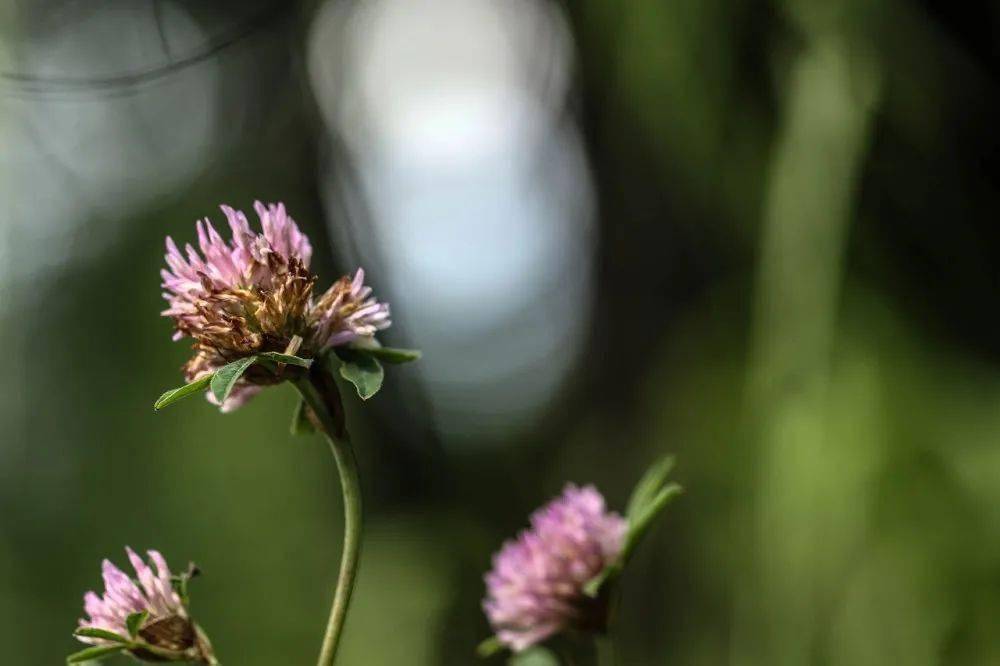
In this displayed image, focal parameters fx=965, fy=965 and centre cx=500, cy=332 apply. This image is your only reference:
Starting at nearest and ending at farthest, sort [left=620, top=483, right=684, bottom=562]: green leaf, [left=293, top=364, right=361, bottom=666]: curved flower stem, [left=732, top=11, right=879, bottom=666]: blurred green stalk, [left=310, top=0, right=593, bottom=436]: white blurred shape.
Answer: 1. [left=293, top=364, right=361, bottom=666]: curved flower stem
2. [left=620, top=483, right=684, bottom=562]: green leaf
3. [left=732, top=11, right=879, bottom=666]: blurred green stalk
4. [left=310, top=0, right=593, bottom=436]: white blurred shape

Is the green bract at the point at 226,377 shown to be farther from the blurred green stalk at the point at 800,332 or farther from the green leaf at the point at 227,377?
the blurred green stalk at the point at 800,332

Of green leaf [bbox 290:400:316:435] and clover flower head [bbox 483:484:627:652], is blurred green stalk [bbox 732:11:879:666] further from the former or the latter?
green leaf [bbox 290:400:316:435]

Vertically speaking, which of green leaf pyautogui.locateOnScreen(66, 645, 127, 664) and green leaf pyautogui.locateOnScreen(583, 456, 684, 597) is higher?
green leaf pyautogui.locateOnScreen(66, 645, 127, 664)

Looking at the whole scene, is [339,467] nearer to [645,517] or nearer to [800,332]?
[645,517]

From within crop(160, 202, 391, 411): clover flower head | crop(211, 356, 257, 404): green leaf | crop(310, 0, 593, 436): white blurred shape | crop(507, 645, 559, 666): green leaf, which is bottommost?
crop(507, 645, 559, 666): green leaf

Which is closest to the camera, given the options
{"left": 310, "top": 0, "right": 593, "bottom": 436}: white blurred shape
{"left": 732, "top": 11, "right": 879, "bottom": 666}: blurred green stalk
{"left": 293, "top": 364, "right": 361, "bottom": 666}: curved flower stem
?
{"left": 293, "top": 364, "right": 361, "bottom": 666}: curved flower stem

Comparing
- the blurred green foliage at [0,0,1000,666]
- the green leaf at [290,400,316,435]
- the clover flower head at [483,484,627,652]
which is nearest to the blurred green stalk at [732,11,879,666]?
the blurred green foliage at [0,0,1000,666]
